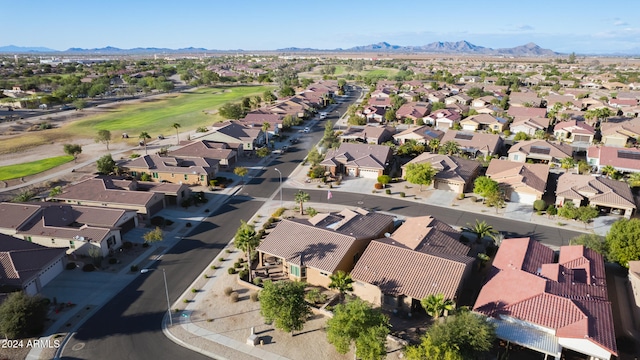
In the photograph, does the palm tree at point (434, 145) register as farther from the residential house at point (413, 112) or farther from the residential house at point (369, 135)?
the residential house at point (413, 112)

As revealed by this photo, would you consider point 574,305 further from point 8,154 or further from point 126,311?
point 8,154

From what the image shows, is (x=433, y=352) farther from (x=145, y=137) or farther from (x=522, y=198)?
(x=145, y=137)

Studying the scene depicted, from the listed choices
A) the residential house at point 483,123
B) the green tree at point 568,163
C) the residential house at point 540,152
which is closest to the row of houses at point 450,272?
the green tree at point 568,163

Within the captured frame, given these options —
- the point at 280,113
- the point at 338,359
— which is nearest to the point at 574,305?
the point at 338,359

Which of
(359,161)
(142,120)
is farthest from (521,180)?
(142,120)

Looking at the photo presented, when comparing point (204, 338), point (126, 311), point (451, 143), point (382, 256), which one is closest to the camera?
point (204, 338)

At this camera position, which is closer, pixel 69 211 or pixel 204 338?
pixel 204 338
